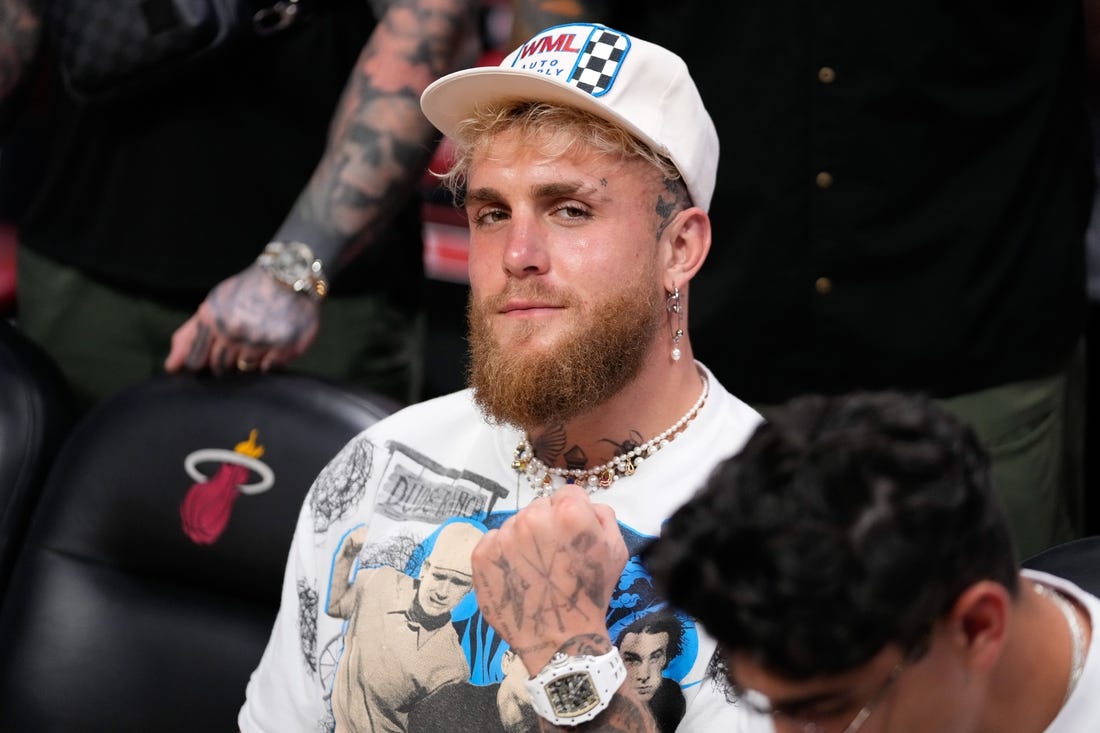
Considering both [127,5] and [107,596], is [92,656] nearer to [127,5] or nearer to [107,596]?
[107,596]

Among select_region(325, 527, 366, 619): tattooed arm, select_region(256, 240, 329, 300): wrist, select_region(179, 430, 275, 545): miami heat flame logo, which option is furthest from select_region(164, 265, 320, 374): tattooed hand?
select_region(325, 527, 366, 619): tattooed arm

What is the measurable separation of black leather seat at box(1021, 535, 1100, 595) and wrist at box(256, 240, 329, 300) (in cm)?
107

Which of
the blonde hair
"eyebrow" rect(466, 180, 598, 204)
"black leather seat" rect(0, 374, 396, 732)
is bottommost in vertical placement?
"black leather seat" rect(0, 374, 396, 732)

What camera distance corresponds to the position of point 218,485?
1.78m

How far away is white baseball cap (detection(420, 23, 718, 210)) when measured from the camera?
138cm

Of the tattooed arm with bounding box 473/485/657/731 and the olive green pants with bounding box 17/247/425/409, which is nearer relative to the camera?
the tattooed arm with bounding box 473/485/657/731

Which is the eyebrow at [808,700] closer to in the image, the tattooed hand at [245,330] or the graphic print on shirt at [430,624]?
the graphic print on shirt at [430,624]

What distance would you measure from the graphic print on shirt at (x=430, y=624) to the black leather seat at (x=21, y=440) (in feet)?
1.91

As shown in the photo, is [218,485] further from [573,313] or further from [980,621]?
[980,621]

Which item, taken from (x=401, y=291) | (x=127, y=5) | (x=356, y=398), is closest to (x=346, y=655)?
(x=356, y=398)

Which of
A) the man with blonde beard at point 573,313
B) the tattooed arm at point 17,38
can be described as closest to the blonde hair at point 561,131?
the man with blonde beard at point 573,313

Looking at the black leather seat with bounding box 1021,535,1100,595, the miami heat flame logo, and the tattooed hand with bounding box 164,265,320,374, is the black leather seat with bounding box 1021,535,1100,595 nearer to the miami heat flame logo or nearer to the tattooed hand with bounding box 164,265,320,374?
the miami heat flame logo

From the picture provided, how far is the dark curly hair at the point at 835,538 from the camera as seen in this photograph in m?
0.81

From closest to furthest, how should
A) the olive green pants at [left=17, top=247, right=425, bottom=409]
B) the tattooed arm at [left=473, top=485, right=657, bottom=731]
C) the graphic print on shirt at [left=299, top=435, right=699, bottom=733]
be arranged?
the tattooed arm at [left=473, top=485, right=657, bottom=731]
the graphic print on shirt at [left=299, top=435, right=699, bottom=733]
the olive green pants at [left=17, top=247, right=425, bottom=409]
